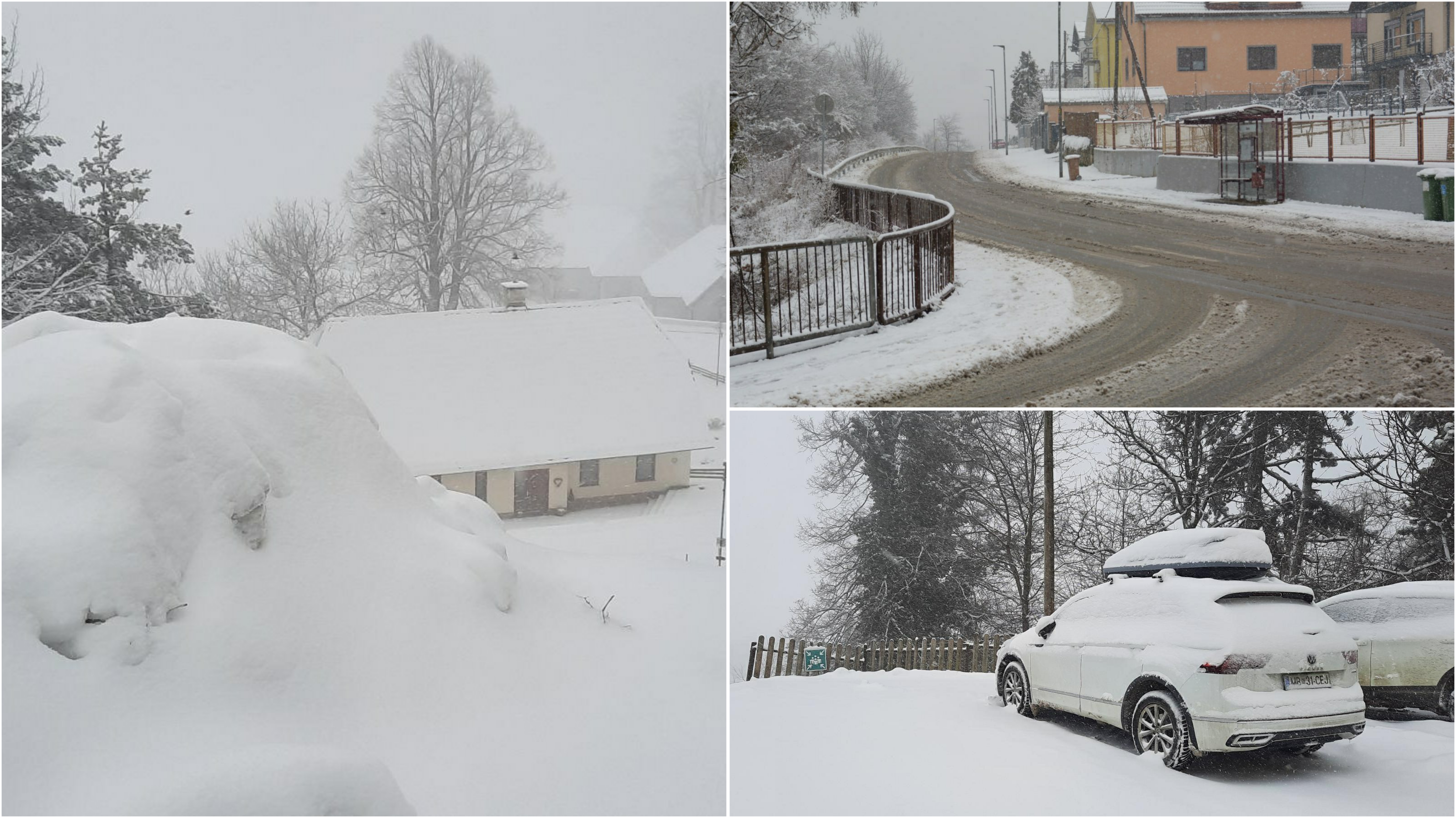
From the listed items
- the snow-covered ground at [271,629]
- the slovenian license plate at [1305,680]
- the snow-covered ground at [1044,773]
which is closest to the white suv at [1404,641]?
the snow-covered ground at [1044,773]

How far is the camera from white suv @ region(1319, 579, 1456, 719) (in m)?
5.90

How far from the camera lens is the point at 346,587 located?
4.79 metres

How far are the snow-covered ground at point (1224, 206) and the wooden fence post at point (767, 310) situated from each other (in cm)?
374

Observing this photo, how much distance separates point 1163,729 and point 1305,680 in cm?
69

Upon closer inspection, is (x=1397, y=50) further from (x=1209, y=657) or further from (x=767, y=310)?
(x=1209, y=657)

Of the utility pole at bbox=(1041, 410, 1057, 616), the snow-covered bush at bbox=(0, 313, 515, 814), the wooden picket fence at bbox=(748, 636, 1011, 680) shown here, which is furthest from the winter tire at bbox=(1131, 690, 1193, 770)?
the wooden picket fence at bbox=(748, 636, 1011, 680)

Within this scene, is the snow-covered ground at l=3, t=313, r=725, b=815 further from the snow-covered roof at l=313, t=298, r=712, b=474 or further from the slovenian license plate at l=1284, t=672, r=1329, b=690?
the snow-covered roof at l=313, t=298, r=712, b=474

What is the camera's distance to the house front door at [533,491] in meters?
15.6

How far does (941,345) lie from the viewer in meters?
6.07

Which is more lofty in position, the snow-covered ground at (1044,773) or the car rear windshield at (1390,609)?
the car rear windshield at (1390,609)

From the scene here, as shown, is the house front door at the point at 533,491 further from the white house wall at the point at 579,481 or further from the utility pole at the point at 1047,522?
the utility pole at the point at 1047,522

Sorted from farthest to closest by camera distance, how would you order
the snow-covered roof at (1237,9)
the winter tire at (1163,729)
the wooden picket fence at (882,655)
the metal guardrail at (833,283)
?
the wooden picket fence at (882,655), the snow-covered roof at (1237,9), the metal guardrail at (833,283), the winter tire at (1163,729)

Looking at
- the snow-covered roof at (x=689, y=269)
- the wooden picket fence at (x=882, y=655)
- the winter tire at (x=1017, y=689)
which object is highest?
the snow-covered roof at (x=689, y=269)

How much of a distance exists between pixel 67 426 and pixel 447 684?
208 cm
